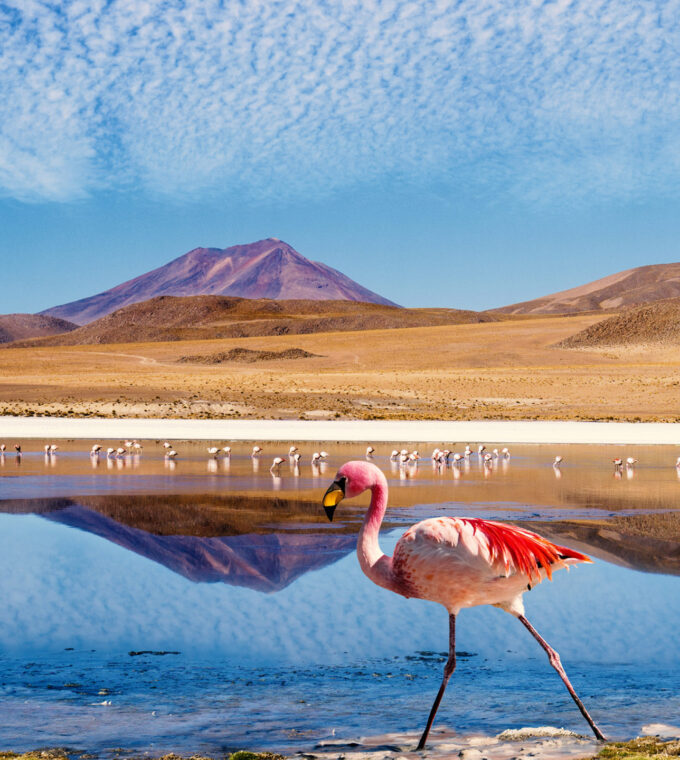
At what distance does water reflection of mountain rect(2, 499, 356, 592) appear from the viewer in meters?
8.73

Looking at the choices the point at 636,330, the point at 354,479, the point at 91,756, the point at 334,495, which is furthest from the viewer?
the point at 636,330

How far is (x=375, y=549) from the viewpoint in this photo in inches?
214

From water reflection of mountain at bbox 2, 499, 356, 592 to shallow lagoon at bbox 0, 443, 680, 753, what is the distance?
0.11 ft

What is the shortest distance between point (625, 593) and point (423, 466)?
39.8 ft

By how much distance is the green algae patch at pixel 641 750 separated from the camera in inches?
176

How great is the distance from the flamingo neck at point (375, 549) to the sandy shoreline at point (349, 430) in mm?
21739

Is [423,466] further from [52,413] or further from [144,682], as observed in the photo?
[52,413]

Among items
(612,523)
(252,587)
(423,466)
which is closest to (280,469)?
(423,466)

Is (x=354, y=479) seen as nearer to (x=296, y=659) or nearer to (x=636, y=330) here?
(x=296, y=659)

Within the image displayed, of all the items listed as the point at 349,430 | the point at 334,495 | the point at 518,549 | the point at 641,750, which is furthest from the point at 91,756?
the point at 349,430

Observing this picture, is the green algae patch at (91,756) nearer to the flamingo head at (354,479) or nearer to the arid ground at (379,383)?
the flamingo head at (354,479)

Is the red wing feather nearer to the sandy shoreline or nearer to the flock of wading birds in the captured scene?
the flock of wading birds

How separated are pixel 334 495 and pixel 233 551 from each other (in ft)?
15.6

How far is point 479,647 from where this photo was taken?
6.75 metres
